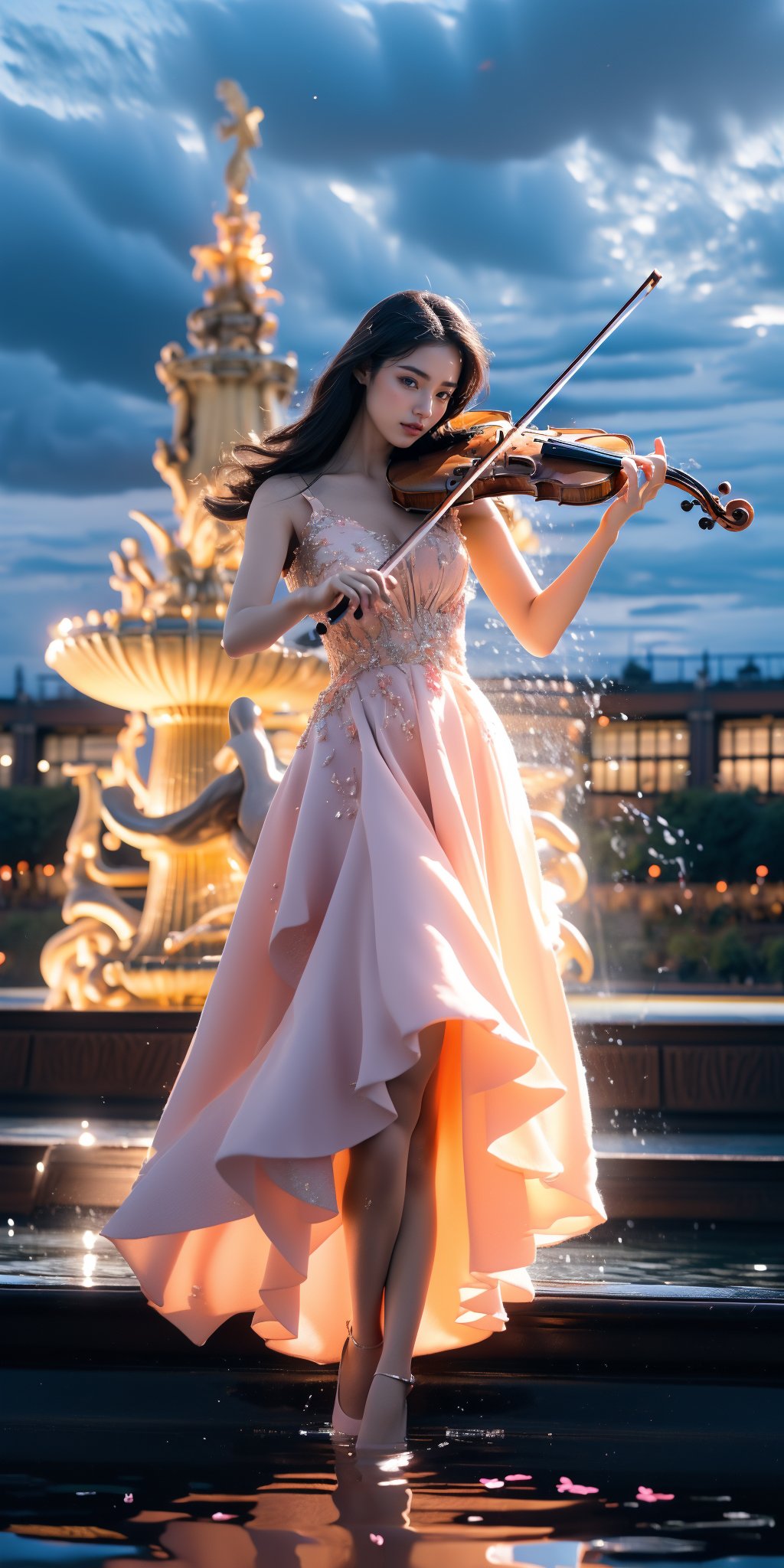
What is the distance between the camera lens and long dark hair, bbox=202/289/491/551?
248cm

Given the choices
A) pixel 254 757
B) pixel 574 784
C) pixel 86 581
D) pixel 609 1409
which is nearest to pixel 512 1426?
pixel 609 1409

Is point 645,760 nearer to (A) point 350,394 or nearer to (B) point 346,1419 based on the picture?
(A) point 350,394

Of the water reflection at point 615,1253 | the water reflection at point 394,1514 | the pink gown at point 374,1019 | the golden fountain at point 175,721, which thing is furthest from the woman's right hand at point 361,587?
the golden fountain at point 175,721

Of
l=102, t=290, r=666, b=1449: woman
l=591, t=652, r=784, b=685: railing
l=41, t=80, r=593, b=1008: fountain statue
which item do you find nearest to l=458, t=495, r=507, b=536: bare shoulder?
l=102, t=290, r=666, b=1449: woman

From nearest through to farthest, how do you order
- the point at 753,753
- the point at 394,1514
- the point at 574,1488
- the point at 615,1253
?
1. the point at 394,1514
2. the point at 574,1488
3. the point at 615,1253
4. the point at 753,753

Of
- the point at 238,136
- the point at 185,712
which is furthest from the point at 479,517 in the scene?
the point at 238,136

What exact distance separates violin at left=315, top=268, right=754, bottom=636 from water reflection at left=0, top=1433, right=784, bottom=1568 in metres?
1.16

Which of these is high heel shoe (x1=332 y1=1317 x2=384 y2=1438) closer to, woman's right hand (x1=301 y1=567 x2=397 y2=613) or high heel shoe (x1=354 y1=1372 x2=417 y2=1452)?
high heel shoe (x1=354 y1=1372 x2=417 y2=1452)

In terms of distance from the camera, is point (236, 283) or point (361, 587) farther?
point (236, 283)

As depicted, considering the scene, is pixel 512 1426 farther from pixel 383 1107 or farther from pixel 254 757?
pixel 254 757

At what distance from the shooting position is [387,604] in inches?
95.0

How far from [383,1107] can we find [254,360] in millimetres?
6858

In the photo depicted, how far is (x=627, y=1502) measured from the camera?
1962 mm

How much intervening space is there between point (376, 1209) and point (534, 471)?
106cm
